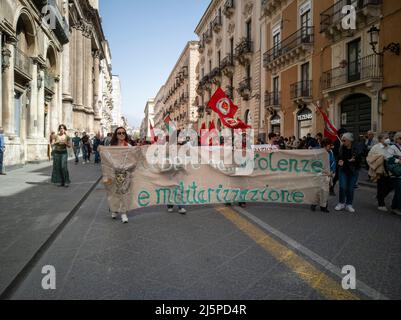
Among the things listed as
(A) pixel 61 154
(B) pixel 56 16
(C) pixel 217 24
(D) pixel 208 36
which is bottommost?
(A) pixel 61 154

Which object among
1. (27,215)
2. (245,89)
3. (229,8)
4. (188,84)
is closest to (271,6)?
(245,89)

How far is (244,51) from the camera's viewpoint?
29203 millimetres

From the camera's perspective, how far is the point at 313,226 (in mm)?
5277

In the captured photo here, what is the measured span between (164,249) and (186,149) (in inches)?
108

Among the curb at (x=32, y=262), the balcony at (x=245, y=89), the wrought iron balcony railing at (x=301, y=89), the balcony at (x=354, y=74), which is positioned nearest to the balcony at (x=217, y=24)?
the balcony at (x=245, y=89)

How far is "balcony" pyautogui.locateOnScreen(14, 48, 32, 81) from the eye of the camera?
14508 millimetres

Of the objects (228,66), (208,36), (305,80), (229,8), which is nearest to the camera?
(305,80)

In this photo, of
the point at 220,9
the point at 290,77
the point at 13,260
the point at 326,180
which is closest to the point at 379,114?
the point at 290,77

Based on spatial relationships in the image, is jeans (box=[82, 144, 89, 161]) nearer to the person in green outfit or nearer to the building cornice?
the person in green outfit

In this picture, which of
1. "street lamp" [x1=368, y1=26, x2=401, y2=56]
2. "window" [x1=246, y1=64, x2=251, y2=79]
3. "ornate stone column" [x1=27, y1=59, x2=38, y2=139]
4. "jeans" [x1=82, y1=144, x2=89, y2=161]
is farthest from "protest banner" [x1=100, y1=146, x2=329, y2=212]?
"window" [x1=246, y1=64, x2=251, y2=79]

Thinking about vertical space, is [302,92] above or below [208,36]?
below

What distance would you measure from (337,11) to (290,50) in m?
4.98

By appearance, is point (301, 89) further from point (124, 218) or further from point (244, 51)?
point (124, 218)
